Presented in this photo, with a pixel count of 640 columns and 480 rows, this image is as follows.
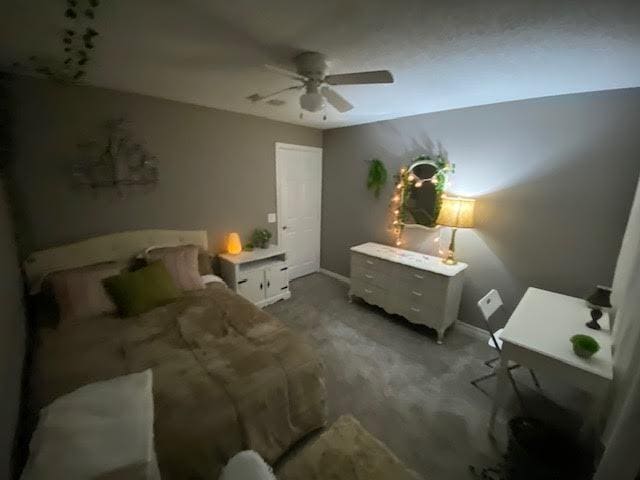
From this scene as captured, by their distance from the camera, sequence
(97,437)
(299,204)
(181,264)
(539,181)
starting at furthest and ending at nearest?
(299,204), (181,264), (539,181), (97,437)

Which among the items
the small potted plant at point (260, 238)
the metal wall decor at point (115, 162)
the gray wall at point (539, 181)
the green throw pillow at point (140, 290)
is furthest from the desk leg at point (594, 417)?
the metal wall decor at point (115, 162)

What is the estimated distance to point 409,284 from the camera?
294 cm

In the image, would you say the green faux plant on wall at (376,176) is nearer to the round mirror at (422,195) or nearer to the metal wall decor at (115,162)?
the round mirror at (422,195)

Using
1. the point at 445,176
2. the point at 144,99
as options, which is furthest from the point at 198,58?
the point at 445,176

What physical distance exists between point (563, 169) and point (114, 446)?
3.36 meters

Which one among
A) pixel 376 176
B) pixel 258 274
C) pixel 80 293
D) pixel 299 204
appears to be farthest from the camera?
pixel 299 204

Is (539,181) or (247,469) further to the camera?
(539,181)

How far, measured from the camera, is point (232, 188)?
3.38 m

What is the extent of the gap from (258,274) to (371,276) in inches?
53.8

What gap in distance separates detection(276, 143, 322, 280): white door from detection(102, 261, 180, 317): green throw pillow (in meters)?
1.87

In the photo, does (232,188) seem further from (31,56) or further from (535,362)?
(535,362)

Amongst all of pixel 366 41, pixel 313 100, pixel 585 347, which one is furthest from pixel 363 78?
pixel 585 347

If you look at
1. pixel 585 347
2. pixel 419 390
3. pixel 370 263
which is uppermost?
pixel 585 347

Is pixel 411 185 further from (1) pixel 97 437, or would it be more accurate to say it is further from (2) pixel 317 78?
(1) pixel 97 437
